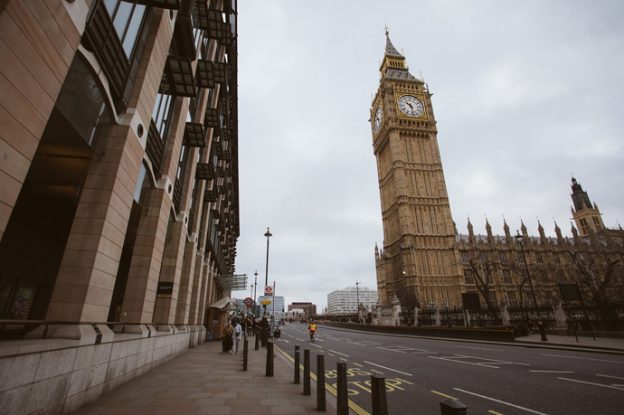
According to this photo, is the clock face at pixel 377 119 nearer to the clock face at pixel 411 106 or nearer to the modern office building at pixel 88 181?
the clock face at pixel 411 106

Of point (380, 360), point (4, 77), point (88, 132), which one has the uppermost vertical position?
point (88, 132)

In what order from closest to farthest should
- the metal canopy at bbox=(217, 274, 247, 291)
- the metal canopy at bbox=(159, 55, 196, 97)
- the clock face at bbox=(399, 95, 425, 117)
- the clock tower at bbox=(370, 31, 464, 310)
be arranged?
1. the metal canopy at bbox=(159, 55, 196, 97)
2. the metal canopy at bbox=(217, 274, 247, 291)
3. the clock tower at bbox=(370, 31, 464, 310)
4. the clock face at bbox=(399, 95, 425, 117)

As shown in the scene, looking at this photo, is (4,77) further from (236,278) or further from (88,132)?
(236,278)

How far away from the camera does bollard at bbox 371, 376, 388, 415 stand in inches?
142

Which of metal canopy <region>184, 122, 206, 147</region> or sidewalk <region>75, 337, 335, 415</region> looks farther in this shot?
metal canopy <region>184, 122, 206, 147</region>

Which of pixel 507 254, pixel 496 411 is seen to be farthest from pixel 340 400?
pixel 507 254

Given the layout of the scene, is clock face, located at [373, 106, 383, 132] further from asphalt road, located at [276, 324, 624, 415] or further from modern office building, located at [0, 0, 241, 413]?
asphalt road, located at [276, 324, 624, 415]

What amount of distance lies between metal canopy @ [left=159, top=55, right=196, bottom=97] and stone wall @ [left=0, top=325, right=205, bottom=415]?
29.7 feet

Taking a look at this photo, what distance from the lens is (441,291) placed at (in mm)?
64188

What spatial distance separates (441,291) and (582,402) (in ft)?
209

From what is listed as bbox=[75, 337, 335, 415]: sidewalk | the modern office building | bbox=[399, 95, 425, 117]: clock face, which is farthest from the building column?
bbox=[399, 95, 425, 117]: clock face

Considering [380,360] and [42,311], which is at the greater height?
[42,311]

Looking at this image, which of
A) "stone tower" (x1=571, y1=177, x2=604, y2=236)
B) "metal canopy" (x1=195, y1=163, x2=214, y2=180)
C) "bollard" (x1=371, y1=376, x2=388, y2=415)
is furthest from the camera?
"stone tower" (x1=571, y1=177, x2=604, y2=236)

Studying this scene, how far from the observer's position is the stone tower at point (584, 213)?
114 m
